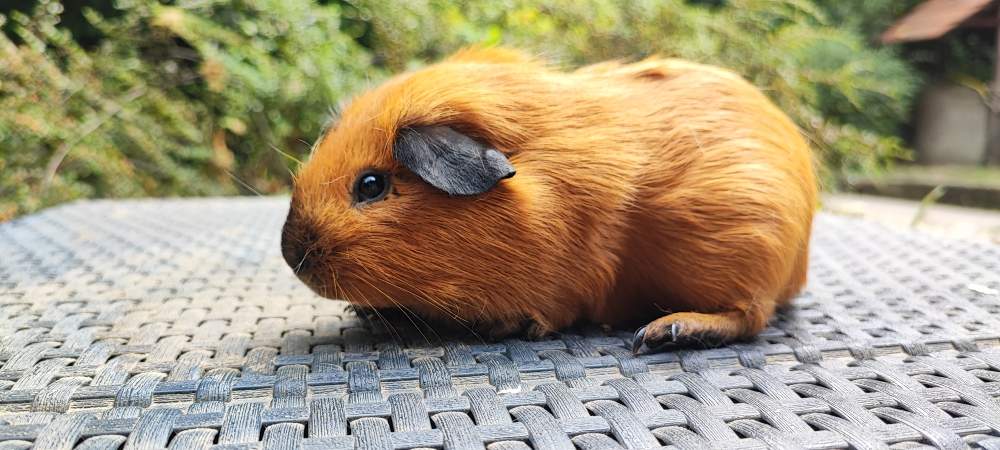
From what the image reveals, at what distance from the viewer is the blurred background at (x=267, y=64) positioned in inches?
104

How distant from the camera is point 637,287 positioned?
Answer: 1.01m

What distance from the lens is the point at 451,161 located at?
879 mm

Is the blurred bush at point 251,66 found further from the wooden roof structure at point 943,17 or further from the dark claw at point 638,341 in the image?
the dark claw at point 638,341

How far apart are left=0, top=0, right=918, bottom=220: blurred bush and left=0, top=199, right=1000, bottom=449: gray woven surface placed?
61.7 inches

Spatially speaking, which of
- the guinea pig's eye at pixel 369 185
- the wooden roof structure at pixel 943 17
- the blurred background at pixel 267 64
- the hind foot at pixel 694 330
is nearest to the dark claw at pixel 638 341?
the hind foot at pixel 694 330

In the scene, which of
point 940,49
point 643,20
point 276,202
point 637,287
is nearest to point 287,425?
point 637,287

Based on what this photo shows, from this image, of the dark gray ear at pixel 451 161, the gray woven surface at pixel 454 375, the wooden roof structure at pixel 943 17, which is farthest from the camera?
the wooden roof structure at pixel 943 17

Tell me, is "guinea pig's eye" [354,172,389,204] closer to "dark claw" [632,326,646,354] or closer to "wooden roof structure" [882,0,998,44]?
"dark claw" [632,326,646,354]

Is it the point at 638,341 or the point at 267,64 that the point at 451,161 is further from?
the point at 267,64

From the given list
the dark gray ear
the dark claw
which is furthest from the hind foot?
the dark gray ear

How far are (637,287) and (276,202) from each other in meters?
1.77

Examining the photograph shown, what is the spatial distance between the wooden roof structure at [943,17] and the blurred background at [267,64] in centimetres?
3

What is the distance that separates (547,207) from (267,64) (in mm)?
2378

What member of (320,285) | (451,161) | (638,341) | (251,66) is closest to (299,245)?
(320,285)
